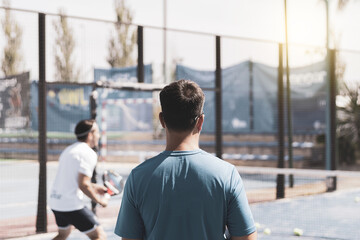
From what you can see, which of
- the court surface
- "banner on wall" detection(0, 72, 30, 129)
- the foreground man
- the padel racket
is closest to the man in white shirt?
the padel racket

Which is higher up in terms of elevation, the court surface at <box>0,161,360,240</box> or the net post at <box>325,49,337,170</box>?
the net post at <box>325,49,337,170</box>

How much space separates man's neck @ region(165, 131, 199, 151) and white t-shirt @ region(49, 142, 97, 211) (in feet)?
10.1

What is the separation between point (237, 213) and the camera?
1.96 m

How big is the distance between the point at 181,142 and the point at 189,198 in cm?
22

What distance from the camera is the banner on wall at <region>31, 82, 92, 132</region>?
11180 millimetres

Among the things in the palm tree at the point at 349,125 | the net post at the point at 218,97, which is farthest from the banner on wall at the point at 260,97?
the palm tree at the point at 349,125

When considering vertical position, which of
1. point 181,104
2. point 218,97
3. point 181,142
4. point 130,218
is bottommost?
point 130,218

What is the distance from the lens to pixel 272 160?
17984 millimetres

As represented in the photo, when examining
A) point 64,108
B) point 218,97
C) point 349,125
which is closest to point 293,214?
point 218,97

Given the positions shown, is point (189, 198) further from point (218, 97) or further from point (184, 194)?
point (218, 97)

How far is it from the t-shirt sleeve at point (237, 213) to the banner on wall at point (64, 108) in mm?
8973

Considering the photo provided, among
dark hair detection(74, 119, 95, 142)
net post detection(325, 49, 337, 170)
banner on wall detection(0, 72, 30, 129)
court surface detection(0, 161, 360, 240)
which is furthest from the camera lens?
net post detection(325, 49, 337, 170)

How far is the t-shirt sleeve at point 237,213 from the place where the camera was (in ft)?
6.43

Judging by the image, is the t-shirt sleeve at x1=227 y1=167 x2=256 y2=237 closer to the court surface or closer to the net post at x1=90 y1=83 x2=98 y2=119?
the court surface
